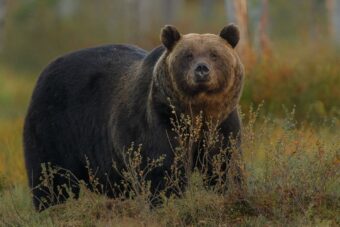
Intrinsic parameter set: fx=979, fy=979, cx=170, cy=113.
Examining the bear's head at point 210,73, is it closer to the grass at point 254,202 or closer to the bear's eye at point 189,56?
the bear's eye at point 189,56

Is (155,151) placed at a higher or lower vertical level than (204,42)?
lower

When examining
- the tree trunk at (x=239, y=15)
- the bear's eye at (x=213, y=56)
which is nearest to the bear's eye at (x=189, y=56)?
the bear's eye at (x=213, y=56)

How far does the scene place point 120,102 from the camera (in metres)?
Result: 8.09

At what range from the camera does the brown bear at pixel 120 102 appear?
24.1ft

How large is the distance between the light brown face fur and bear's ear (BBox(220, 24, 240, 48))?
0.11 metres

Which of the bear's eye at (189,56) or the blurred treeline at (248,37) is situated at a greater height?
the bear's eye at (189,56)

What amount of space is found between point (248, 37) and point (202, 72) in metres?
9.23

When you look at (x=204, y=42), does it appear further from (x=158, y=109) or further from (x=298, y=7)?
(x=298, y=7)

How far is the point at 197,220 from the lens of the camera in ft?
22.9

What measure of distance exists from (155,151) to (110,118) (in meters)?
0.92

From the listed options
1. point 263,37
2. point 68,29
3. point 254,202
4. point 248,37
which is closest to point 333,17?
point 68,29

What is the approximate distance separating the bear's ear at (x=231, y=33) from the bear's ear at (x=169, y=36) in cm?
35

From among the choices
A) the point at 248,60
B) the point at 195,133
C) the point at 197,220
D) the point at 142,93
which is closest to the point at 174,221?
the point at 197,220

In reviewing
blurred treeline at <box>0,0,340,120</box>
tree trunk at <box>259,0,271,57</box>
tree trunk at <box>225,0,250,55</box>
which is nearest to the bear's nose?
blurred treeline at <box>0,0,340,120</box>
